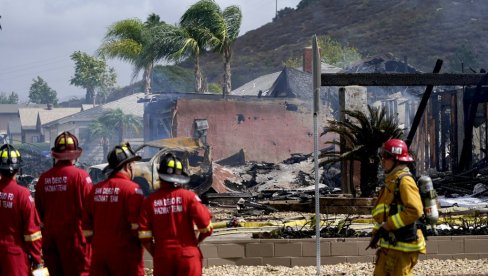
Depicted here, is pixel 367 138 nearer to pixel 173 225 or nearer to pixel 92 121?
pixel 173 225

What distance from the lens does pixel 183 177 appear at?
25.4 ft

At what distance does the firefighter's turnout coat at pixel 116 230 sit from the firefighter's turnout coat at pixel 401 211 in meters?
2.16

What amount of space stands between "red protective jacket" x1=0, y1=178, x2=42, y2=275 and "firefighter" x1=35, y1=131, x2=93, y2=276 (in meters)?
0.28

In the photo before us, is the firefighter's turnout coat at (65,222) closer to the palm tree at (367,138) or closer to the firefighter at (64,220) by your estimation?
the firefighter at (64,220)

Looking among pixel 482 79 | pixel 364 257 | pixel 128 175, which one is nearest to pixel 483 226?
pixel 364 257

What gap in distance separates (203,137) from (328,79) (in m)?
9.65

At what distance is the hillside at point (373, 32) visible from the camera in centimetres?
11481

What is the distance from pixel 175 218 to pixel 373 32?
5075 inches

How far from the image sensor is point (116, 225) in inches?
314

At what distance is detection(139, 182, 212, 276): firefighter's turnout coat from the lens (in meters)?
7.53

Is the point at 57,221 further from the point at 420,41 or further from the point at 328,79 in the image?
the point at 420,41

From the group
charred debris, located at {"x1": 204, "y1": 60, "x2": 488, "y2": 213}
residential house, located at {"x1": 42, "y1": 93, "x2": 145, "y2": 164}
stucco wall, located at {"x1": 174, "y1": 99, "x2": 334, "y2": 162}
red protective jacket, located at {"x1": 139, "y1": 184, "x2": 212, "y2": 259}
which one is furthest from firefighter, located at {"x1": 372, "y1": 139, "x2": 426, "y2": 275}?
residential house, located at {"x1": 42, "y1": 93, "x2": 145, "y2": 164}

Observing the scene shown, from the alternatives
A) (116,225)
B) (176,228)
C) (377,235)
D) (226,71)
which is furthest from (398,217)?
(226,71)

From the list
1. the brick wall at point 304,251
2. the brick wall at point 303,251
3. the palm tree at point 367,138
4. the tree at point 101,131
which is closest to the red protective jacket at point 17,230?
the brick wall at point 303,251
